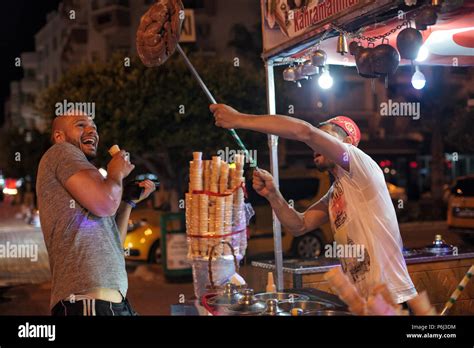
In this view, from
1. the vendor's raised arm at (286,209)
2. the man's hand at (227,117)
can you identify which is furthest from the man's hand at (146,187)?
the man's hand at (227,117)

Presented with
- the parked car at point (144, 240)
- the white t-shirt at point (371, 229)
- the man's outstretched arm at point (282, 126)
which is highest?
the man's outstretched arm at point (282, 126)

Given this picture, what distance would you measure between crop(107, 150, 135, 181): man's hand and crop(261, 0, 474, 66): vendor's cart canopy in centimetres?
182

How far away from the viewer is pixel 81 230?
313cm

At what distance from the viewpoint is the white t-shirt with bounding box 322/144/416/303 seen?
335 centimetres

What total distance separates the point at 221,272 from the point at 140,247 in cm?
897

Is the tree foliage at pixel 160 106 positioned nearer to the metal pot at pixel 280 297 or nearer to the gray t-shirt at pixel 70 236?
the metal pot at pixel 280 297

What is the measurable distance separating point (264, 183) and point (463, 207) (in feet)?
36.8

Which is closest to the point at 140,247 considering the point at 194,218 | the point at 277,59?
the point at 277,59

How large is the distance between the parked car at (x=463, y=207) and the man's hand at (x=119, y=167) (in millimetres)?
11959

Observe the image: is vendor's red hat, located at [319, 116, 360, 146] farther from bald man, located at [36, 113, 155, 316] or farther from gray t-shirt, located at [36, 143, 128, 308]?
gray t-shirt, located at [36, 143, 128, 308]

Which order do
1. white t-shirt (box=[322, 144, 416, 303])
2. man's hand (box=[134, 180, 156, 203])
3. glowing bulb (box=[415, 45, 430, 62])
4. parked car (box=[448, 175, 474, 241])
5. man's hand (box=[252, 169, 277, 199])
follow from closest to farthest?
white t-shirt (box=[322, 144, 416, 303]) → man's hand (box=[134, 180, 156, 203]) → man's hand (box=[252, 169, 277, 199]) → glowing bulb (box=[415, 45, 430, 62]) → parked car (box=[448, 175, 474, 241])

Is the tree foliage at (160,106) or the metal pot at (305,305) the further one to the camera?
the tree foliage at (160,106)

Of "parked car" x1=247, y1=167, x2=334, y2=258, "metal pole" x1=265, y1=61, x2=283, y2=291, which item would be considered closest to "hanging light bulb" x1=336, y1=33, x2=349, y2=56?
→ "metal pole" x1=265, y1=61, x2=283, y2=291

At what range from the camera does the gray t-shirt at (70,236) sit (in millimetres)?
3090
